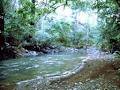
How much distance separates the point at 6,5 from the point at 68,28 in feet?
43.4

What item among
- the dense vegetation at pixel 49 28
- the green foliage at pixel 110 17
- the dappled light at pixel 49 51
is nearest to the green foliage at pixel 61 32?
the dense vegetation at pixel 49 28

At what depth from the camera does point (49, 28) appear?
85.0 feet

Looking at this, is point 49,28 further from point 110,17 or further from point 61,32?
point 110,17

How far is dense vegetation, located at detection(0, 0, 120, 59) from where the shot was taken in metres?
11.7

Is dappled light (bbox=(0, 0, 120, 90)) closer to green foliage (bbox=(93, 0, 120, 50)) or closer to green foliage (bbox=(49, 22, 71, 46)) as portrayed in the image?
green foliage (bbox=(93, 0, 120, 50))

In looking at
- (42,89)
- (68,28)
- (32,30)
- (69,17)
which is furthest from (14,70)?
(69,17)

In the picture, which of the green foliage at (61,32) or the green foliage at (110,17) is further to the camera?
the green foliage at (61,32)

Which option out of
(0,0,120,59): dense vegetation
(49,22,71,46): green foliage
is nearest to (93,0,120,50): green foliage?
(0,0,120,59): dense vegetation

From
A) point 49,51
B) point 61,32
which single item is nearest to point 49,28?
point 61,32

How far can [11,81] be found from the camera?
9664 millimetres

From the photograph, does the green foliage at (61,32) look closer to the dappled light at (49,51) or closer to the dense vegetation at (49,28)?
the dense vegetation at (49,28)

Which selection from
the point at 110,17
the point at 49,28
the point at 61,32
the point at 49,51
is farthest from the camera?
the point at 61,32

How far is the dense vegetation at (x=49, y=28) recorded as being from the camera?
11.7m

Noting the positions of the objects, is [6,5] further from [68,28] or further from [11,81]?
[68,28]
